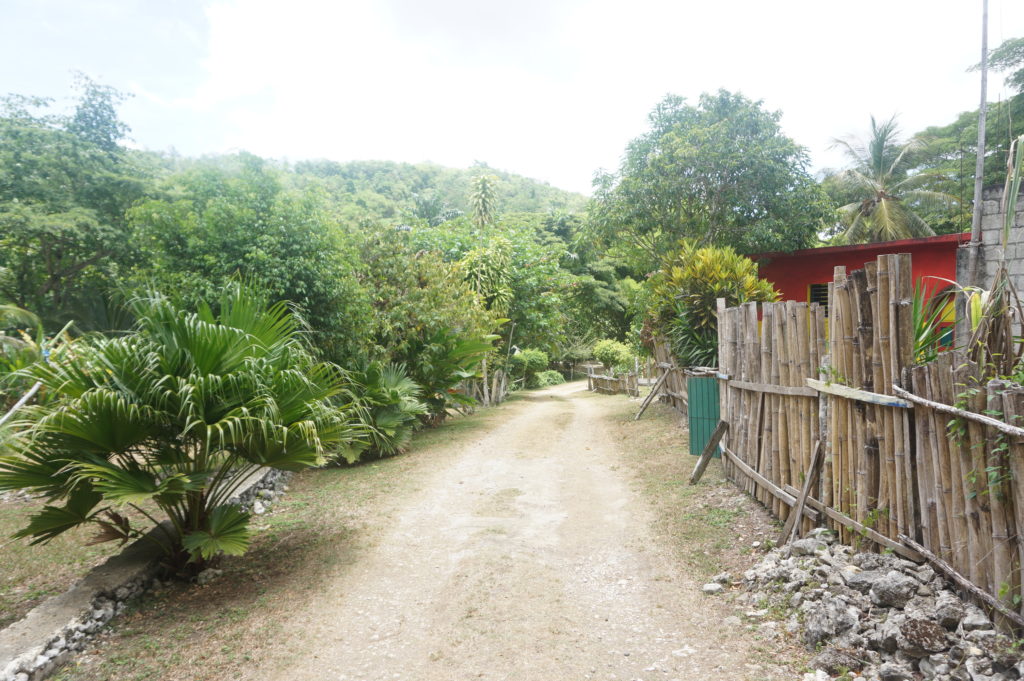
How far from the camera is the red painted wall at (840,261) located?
42.1ft

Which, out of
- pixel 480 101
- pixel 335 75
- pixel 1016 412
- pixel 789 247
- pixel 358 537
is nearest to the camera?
pixel 1016 412

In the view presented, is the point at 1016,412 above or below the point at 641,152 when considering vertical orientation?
below

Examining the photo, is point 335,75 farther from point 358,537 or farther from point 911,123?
point 358,537

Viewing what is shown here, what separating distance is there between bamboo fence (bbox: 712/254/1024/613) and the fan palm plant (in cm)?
407

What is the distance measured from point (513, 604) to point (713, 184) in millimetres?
13661

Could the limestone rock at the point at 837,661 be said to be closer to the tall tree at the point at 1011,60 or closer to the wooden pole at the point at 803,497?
the wooden pole at the point at 803,497

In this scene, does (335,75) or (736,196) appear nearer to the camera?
(736,196)


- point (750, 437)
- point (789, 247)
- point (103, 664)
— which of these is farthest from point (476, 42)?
point (103, 664)

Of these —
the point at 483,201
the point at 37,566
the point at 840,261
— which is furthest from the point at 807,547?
the point at 483,201

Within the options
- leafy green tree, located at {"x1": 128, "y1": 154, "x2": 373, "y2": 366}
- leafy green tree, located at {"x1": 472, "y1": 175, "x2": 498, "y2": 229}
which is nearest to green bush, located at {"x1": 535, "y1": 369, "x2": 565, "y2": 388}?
leafy green tree, located at {"x1": 472, "y1": 175, "x2": 498, "y2": 229}

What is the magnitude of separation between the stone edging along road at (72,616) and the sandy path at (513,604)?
1.34 metres

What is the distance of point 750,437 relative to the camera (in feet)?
20.7

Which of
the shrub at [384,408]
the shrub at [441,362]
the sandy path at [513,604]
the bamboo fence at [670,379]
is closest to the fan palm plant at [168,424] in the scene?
the sandy path at [513,604]

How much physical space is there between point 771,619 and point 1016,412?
6.50 ft
